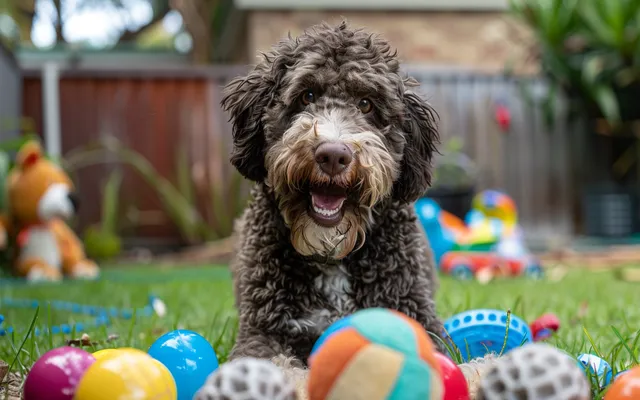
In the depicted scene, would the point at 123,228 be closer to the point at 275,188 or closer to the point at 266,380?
the point at 275,188

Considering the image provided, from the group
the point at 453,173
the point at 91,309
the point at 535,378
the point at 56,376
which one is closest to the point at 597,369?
the point at 535,378

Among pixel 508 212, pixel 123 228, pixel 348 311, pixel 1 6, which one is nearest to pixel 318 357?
pixel 348 311

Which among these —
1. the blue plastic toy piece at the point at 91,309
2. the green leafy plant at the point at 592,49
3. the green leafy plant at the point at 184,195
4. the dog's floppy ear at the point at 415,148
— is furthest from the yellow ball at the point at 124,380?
the green leafy plant at the point at 592,49

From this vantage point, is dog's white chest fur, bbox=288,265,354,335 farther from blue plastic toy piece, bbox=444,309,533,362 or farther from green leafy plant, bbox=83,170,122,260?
green leafy plant, bbox=83,170,122,260

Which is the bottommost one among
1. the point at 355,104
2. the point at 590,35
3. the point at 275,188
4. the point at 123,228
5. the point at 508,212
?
the point at 123,228

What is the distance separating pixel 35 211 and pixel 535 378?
20.9ft

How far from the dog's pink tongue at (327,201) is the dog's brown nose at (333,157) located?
0.16 m

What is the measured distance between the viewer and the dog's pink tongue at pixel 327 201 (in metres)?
2.58

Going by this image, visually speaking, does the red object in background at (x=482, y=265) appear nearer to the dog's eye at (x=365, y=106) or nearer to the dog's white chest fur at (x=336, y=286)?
the dog's white chest fur at (x=336, y=286)

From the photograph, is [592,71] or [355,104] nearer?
[355,104]

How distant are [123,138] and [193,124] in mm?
1063

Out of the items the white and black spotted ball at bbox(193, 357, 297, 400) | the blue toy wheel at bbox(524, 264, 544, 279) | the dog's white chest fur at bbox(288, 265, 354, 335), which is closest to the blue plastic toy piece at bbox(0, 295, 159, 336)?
the dog's white chest fur at bbox(288, 265, 354, 335)

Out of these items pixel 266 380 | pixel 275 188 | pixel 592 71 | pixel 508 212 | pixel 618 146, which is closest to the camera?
pixel 266 380

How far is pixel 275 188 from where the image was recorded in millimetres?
2623
